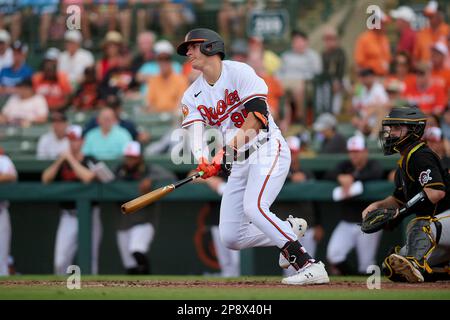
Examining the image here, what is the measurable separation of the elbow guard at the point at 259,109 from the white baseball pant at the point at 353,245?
398 cm

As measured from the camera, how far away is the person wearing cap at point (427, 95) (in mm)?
12680

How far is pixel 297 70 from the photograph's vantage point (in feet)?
46.2

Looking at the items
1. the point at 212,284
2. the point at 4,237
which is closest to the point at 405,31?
the point at 4,237

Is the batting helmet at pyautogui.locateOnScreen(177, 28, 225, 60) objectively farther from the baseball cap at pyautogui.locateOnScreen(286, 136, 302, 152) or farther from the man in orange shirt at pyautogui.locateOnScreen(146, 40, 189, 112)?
the man in orange shirt at pyautogui.locateOnScreen(146, 40, 189, 112)

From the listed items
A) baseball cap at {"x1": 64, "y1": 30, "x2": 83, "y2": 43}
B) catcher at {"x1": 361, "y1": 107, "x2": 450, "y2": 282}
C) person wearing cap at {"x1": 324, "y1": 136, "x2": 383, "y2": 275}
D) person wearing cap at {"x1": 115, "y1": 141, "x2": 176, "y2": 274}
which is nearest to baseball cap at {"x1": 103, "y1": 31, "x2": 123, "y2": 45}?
baseball cap at {"x1": 64, "y1": 30, "x2": 83, "y2": 43}

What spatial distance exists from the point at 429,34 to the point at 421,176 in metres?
6.84

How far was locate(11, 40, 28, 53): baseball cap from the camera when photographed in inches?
595

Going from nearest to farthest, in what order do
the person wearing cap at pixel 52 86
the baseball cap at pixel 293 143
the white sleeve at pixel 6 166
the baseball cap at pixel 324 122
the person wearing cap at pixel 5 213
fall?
the baseball cap at pixel 293 143 → the person wearing cap at pixel 5 213 → the white sleeve at pixel 6 166 → the baseball cap at pixel 324 122 → the person wearing cap at pixel 52 86

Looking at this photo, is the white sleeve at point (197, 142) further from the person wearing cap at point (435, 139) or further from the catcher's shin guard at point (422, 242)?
the person wearing cap at point (435, 139)

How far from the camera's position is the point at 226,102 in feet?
25.4

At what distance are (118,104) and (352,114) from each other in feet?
10.7

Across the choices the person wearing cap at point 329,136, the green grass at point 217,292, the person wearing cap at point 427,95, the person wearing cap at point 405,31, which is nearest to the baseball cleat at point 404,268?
the green grass at point 217,292

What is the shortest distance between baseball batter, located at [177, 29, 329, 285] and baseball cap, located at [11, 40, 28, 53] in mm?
7846
